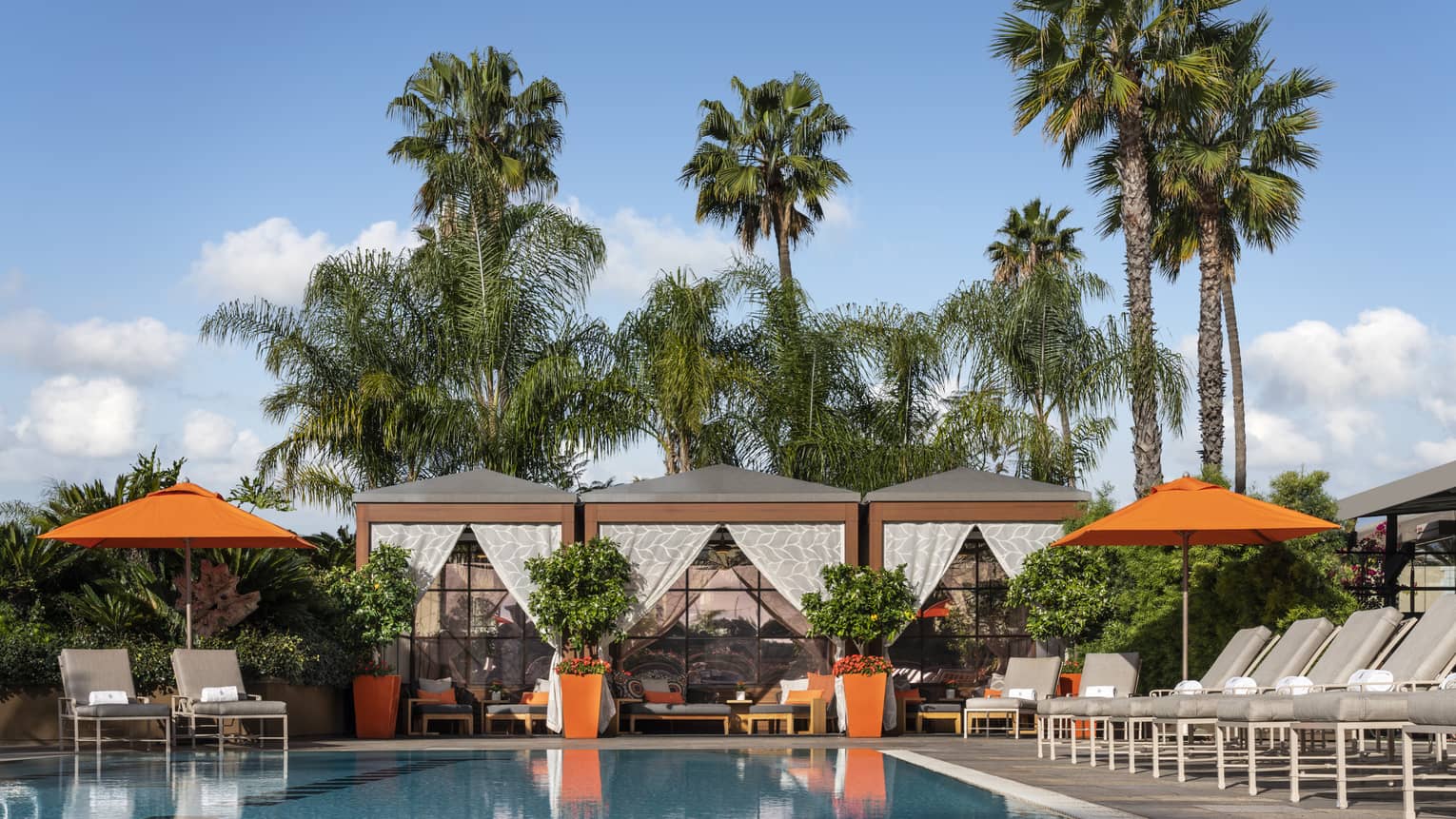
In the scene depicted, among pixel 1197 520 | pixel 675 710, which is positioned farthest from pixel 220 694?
pixel 1197 520

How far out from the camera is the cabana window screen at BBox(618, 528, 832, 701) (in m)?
19.4

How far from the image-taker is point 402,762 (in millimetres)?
11633

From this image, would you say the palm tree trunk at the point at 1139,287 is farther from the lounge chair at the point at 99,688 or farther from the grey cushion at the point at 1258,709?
the lounge chair at the point at 99,688

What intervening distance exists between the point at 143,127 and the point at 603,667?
31.1 feet

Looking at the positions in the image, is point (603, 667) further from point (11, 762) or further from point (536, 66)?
point (536, 66)

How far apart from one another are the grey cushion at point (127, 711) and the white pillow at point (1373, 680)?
30.8 feet

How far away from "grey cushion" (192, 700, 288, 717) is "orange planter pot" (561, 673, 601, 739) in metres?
3.02

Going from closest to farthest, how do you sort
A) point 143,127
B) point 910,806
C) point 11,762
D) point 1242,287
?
point 910,806
point 11,762
point 143,127
point 1242,287

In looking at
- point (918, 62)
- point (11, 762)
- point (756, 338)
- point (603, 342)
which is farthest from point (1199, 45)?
point (11, 762)

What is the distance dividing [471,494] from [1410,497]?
10.1 metres

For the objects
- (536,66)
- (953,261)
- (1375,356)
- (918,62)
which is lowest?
(1375,356)

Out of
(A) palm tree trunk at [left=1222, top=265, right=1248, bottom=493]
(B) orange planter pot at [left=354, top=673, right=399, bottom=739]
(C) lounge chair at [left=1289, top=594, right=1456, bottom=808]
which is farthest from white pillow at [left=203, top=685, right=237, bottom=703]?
(A) palm tree trunk at [left=1222, top=265, right=1248, bottom=493]

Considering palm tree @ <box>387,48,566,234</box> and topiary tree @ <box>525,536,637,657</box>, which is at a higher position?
palm tree @ <box>387,48,566,234</box>

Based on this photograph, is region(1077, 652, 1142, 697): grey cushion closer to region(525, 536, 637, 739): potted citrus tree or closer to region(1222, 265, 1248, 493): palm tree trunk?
region(525, 536, 637, 739): potted citrus tree
